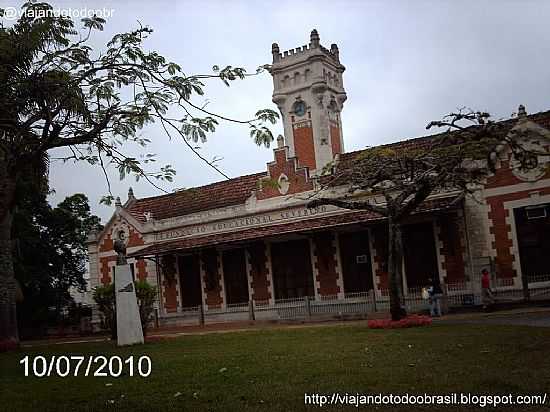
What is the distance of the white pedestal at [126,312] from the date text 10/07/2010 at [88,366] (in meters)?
2.53

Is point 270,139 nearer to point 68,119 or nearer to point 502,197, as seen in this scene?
point 68,119

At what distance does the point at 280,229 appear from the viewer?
25141 mm

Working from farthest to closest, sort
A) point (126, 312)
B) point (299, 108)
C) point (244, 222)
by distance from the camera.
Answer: point (299, 108), point (244, 222), point (126, 312)

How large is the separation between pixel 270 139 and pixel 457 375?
148 inches

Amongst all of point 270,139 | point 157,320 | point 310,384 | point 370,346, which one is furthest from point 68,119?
point 157,320

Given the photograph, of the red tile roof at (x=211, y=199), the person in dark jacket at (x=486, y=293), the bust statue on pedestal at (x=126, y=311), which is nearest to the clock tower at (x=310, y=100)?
the red tile roof at (x=211, y=199)

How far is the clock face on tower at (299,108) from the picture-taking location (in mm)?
30672

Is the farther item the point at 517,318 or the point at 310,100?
the point at 310,100

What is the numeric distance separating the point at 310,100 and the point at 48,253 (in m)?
15.5

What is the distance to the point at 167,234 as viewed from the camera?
30.0 metres

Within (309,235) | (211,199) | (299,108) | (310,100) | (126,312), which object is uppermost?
(310,100)

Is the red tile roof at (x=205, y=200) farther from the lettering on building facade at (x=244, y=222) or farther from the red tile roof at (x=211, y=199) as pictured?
the lettering on building facade at (x=244, y=222)

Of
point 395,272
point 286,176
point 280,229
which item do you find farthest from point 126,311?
point 286,176

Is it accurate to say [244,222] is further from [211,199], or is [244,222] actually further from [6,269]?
[6,269]
